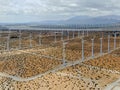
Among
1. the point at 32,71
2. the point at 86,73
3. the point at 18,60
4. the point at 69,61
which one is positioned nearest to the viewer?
the point at 86,73

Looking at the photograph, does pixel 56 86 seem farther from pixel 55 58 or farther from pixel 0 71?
pixel 55 58

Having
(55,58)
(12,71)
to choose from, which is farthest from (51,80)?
(55,58)

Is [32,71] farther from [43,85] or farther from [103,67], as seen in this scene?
[103,67]

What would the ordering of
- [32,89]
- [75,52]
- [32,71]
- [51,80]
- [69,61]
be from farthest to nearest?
[75,52]
[69,61]
[32,71]
[51,80]
[32,89]

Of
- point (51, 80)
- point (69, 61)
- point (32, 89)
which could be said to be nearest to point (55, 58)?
point (69, 61)

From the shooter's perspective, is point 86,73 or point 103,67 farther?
point 103,67

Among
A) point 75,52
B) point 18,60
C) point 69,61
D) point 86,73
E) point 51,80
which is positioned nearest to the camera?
point 51,80

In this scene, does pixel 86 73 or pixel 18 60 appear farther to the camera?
pixel 18 60

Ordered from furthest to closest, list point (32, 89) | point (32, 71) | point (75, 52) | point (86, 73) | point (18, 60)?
1. point (75, 52)
2. point (18, 60)
3. point (32, 71)
4. point (86, 73)
5. point (32, 89)

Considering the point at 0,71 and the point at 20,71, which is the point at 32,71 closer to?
the point at 20,71
